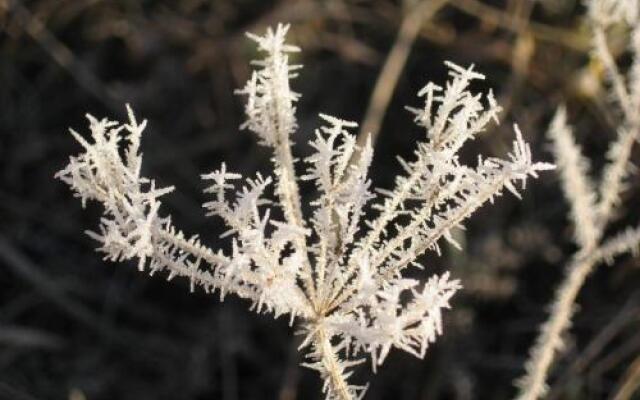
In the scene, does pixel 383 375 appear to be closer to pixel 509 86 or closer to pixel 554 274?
pixel 554 274

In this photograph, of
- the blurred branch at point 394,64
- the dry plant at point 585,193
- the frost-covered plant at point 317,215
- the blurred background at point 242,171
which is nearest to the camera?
the frost-covered plant at point 317,215

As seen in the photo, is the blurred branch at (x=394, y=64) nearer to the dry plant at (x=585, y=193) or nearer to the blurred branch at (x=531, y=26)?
the blurred branch at (x=531, y=26)

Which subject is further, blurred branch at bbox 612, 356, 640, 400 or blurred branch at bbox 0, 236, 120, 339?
blurred branch at bbox 0, 236, 120, 339

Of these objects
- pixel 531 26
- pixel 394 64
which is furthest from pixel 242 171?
pixel 531 26

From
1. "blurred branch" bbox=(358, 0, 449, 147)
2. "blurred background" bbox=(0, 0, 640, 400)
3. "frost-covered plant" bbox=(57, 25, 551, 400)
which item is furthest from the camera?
"blurred branch" bbox=(358, 0, 449, 147)

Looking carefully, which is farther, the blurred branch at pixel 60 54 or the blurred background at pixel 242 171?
the blurred branch at pixel 60 54

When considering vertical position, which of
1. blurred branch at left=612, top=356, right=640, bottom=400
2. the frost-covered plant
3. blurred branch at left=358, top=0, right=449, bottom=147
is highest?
blurred branch at left=358, top=0, right=449, bottom=147

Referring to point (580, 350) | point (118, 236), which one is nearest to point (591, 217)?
point (580, 350)

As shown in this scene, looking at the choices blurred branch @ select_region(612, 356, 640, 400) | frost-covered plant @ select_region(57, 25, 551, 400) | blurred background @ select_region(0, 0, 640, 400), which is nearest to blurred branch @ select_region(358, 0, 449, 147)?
blurred background @ select_region(0, 0, 640, 400)

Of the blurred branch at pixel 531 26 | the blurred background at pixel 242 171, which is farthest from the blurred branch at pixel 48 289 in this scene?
the blurred branch at pixel 531 26

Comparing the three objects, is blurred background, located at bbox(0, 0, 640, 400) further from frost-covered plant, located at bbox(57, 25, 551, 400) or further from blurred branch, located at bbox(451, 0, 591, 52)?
frost-covered plant, located at bbox(57, 25, 551, 400)
